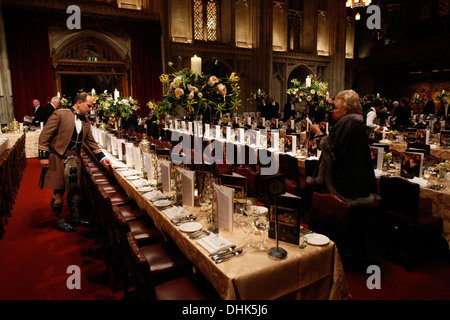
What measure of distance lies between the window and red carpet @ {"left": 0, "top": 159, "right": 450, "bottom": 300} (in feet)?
36.6

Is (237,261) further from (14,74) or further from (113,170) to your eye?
(14,74)

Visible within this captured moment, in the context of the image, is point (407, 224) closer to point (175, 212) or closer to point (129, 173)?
point (175, 212)

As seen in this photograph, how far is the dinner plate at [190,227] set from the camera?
230 cm

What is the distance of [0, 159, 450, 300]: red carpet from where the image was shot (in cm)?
274

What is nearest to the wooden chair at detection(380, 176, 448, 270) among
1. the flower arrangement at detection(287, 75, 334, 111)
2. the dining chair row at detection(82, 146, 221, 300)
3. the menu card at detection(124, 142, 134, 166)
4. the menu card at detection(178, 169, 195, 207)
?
the menu card at detection(178, 169, 195, 207)

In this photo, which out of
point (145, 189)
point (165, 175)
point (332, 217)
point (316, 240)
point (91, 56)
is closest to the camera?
point (316, 240)

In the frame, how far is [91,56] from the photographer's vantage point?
38.4 feet

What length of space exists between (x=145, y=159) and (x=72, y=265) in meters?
1.38

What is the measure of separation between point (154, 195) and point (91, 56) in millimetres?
10391

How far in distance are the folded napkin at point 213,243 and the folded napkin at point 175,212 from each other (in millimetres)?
458

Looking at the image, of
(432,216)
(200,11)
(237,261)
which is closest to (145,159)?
(237,261)

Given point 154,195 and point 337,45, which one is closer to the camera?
point 154,195

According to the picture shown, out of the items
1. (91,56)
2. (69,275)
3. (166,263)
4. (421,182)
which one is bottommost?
(69,275)

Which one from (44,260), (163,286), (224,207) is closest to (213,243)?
(224,207)
